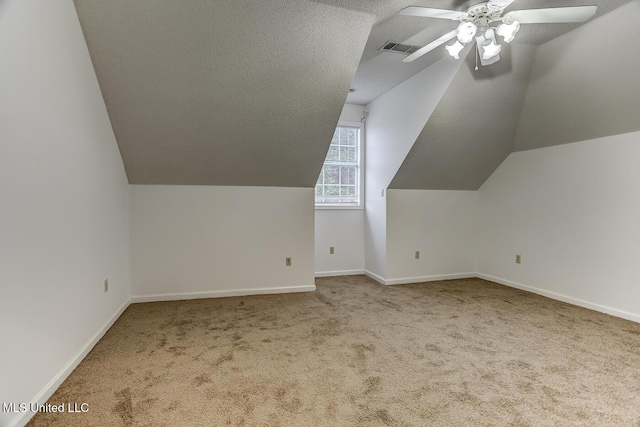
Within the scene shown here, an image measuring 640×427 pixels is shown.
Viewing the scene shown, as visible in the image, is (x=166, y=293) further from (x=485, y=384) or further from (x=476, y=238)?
(x=476, y=238)

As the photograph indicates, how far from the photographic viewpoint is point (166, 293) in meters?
3.45

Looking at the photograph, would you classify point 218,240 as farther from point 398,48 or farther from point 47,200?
point 398,48

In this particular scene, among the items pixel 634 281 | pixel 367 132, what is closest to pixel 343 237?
pixel 367 132

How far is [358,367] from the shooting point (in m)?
2.05

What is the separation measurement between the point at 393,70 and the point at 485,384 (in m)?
3.01

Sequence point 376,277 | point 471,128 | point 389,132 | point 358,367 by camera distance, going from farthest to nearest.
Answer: point 376,277, point 389,132, point 471,128, point 358,367

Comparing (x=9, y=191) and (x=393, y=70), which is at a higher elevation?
(x=393, y=70)

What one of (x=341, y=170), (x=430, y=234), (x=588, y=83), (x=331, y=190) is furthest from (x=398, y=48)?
(x=430, y=234)

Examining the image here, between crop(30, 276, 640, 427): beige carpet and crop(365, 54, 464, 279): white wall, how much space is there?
1.31m

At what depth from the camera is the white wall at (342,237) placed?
15.0 ft

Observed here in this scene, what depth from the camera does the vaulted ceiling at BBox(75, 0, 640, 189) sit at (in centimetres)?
215

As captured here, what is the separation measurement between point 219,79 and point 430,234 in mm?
3291

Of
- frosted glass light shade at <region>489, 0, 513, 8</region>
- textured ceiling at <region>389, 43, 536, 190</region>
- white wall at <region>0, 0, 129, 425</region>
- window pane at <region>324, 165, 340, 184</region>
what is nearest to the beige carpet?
white wall at <region>0, 0, 129, 425</region>

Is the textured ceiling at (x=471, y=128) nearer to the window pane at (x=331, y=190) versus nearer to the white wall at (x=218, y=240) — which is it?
the window pane at (x=331, y=190)
